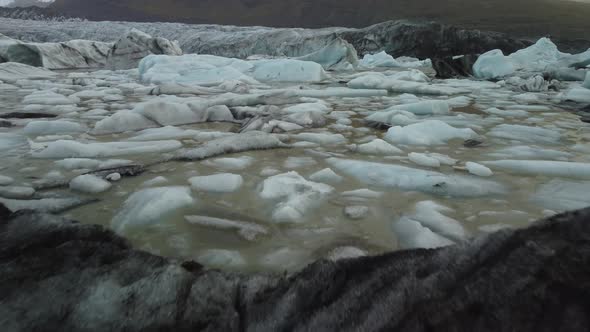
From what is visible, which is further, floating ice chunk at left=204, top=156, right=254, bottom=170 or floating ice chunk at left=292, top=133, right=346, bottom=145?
floating ice chunk at left=292, top=133, right=346, bottom=145

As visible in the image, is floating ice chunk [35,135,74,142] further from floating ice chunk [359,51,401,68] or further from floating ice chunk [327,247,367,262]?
floating ice chunk [359,51,401,68]

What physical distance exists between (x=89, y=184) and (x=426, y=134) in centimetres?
205

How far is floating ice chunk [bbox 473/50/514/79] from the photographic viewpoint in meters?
8.27

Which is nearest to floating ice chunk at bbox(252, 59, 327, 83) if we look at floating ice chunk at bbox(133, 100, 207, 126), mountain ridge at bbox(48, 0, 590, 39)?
floating ice chunk at bbox(133, 100, 207, 126)

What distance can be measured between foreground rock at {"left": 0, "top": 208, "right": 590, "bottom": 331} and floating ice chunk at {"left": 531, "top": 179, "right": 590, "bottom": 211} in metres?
0.65

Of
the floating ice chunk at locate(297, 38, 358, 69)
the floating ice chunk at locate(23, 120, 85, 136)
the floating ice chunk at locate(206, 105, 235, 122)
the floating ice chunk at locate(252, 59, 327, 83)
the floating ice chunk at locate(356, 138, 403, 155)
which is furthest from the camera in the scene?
the floating ice chunk at locate(297, 38, 358, 69)

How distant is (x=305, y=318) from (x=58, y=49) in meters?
13.0

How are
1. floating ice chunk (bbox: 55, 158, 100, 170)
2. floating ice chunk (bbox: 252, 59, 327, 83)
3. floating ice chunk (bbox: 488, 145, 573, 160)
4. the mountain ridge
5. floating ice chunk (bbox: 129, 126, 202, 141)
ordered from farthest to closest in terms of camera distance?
the mountain ridge → floating ice chunk (bbox: 252, 59, 327, 83) → floating ice chunk (bbox: 129, 126, 202, 141) → floating ice chunk (bbox: 488, 145, 573, 160) → floating ice chunk (bbox: 55, 158, 100, 170)

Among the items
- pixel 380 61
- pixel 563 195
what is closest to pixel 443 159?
pixel 563 195

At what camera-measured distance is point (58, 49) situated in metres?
11.0

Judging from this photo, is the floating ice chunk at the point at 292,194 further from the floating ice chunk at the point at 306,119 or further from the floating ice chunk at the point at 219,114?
the floating ice chunk at the point at 219,114

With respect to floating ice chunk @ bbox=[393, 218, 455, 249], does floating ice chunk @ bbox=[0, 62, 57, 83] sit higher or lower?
lower

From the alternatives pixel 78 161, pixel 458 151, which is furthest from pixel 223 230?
pixel 458 151

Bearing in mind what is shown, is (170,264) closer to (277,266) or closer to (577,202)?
(277,266)
